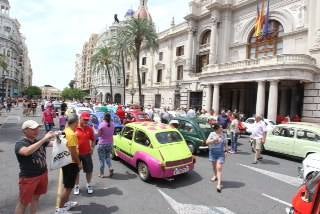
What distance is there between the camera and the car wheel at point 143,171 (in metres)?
7.86

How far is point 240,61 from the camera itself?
2530 centimetres

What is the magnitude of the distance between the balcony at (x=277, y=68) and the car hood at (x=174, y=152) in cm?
1616

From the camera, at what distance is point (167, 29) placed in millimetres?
44625

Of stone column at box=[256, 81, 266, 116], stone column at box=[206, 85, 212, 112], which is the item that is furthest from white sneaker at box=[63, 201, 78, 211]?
stone column at box=[206, 85, 212, 112]

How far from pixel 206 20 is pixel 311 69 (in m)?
17.7

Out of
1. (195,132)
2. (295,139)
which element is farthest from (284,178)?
(195,132)

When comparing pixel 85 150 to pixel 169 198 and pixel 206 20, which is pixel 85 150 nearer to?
pixel 169 198

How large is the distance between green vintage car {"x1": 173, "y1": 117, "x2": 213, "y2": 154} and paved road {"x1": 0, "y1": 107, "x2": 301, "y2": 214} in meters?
1.88

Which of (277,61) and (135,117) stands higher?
(277,61)

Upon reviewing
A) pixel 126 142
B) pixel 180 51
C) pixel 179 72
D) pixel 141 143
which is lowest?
pixel 126 142

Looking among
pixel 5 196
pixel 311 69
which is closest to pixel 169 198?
pixel 5 196

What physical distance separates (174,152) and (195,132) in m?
4.30

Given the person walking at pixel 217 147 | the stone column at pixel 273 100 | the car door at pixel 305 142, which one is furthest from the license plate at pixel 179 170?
the stone column at pixel 273 100

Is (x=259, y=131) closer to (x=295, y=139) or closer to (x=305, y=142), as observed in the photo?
(x=295, y=139)
